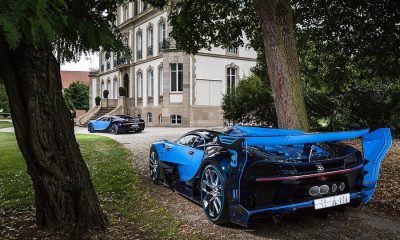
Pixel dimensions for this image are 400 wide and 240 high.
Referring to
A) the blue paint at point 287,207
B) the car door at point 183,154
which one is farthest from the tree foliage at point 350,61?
the blue paint at point 287,207

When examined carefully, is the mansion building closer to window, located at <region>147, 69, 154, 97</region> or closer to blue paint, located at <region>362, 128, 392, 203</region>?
window, located at <region>147, 69, 154, 97</region>

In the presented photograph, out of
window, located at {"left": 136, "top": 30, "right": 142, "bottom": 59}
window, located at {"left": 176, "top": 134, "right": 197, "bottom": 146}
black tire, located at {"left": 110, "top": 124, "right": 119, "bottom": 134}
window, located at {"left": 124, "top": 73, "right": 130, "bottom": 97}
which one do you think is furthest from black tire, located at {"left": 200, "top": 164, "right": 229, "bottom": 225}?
window, located at {"left": 124, "top": 73, "right": 130, "bottom": 97}

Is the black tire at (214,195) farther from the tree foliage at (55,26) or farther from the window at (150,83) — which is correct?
the window at (150,83)

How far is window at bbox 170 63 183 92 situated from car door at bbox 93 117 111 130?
9.11 metres

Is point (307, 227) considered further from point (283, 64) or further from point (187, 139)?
point (283, 64)

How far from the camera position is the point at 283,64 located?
309 inches

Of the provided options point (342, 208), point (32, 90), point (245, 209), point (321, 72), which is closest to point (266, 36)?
point (342, 208)

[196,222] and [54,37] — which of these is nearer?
[54,37]

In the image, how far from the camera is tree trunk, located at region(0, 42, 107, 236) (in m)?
3.96

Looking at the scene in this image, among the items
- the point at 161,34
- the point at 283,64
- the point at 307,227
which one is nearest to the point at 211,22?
the point at 283,64

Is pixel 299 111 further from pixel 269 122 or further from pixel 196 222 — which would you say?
pixel 269 122

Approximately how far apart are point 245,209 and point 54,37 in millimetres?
2741

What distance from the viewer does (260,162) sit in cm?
427

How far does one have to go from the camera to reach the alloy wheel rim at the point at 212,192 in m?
4.68
